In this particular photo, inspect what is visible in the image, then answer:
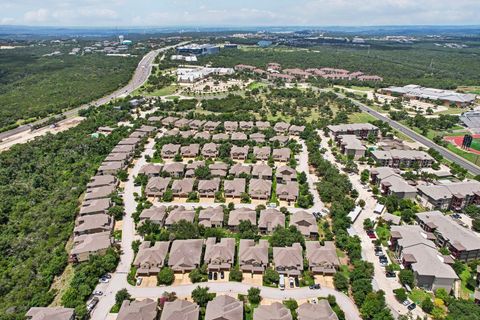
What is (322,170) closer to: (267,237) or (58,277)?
(267,237)

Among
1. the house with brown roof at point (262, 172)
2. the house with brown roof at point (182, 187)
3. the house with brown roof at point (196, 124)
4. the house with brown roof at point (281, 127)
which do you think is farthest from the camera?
the house with brown roof at point (196, 124)

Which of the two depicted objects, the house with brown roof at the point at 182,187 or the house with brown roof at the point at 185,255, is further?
the house with brown roof at the point at 182,187

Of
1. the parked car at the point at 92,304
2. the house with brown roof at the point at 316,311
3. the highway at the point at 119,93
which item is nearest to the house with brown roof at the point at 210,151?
the parked car at the point at 92,304

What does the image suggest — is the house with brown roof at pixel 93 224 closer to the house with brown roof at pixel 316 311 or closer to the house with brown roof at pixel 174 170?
the house with brown roof at pixel 174 170

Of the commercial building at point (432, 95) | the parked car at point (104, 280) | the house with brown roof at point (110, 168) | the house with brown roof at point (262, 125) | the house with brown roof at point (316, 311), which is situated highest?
the commercial building at point (432, 95)

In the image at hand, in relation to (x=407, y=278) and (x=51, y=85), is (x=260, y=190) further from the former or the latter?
(x=51, y=85)

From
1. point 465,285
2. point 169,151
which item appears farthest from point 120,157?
point 465,285
